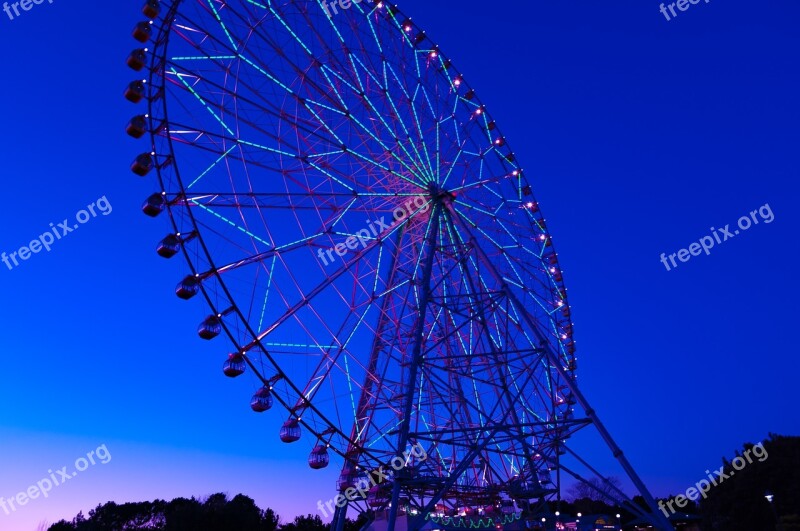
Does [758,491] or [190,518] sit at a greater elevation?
[190,518]

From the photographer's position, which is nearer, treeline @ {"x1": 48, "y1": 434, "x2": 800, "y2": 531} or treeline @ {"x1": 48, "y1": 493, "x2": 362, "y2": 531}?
treeline @ {"x1": 48, "y1": 434, "x2": 800, "y2": 531}

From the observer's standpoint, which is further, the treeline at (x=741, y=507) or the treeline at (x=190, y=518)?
the treeline at (x=190, y=518)

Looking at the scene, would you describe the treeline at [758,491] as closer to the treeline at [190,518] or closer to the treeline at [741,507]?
the treeline at [741,507]

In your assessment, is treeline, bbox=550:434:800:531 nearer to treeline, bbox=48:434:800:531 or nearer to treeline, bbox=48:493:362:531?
treeline, bbox=48:434:800:531

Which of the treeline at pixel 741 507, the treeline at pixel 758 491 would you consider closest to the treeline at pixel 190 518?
the treeline at pixel 741 507

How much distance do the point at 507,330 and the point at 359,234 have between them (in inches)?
231

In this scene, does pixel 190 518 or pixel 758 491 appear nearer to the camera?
pixel 758 491

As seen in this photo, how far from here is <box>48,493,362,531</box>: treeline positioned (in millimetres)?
51800

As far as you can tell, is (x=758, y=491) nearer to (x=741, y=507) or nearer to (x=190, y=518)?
(x=741, y=507)

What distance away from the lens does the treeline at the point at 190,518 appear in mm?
51800

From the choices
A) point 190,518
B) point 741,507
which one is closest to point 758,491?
point 741,507

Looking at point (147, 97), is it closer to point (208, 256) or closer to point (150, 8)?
point (150, 8)

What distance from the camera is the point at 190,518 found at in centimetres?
5150

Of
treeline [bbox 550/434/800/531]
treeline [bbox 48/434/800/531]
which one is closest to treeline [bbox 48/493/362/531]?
treeline [bbox 48/434/800/531]
